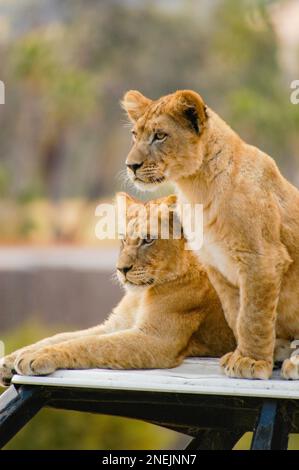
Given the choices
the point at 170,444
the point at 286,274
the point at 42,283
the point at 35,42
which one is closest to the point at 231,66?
the point at 35,42

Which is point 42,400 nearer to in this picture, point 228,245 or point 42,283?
point 228,245

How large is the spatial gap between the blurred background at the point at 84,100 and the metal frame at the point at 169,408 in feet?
25.1

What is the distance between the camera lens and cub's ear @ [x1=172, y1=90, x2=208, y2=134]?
355 cm

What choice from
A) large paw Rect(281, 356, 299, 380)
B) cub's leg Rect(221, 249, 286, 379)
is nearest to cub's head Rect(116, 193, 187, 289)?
cub's leg Rect(221, 249, 286, 379)

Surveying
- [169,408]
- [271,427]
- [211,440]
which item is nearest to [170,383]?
[169,408]

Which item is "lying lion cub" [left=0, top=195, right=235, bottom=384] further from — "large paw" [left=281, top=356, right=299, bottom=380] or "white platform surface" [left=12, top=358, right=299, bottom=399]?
"large paw" [left=281, top=356, right=299, bottom=380]

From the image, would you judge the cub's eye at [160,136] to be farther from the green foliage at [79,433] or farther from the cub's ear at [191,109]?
the green foliage at [79,433]

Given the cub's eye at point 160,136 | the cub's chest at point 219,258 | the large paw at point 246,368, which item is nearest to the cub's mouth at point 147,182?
the cub's eye at point 160,136

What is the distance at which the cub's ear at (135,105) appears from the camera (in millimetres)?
3730

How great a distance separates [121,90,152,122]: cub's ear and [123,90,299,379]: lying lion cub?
63 mm

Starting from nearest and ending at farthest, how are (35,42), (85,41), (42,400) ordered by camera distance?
(42,400) < (35,42) < (85,41)

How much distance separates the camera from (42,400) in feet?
10.4

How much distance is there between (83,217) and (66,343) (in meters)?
15.8

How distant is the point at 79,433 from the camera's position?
709 centimetres
